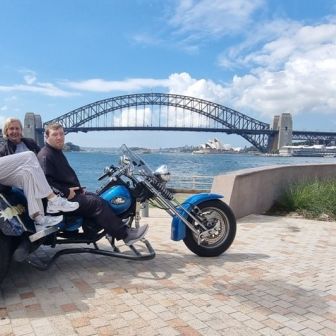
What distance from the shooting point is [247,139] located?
270 feet

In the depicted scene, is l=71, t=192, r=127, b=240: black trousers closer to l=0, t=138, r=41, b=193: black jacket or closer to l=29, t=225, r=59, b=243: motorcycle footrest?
l=29, t=225, r=59, b=243: motorcycle footrest

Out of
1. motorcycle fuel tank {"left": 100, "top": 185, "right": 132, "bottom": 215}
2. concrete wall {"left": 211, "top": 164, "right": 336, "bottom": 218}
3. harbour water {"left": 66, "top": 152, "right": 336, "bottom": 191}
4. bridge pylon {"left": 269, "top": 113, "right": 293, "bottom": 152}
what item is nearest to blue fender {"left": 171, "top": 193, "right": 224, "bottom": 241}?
motorcycle fuel tank {"left": 100, "top": 185, "right": 132, "bottom": 215}

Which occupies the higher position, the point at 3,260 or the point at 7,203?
the point at 7,203

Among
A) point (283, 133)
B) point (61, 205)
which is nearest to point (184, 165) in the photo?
point (283, 133)

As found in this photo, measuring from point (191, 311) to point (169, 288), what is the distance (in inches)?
19.8

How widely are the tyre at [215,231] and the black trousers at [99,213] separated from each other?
918 millimetres

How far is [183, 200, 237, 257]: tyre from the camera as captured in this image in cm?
459

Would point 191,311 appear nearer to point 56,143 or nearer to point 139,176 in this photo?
point 139,176

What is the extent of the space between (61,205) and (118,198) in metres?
0.59

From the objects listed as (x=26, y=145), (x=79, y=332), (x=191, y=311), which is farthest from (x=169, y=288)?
(x=26, y=145)

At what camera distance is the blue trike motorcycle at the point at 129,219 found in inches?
137

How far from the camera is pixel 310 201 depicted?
25.6 ft

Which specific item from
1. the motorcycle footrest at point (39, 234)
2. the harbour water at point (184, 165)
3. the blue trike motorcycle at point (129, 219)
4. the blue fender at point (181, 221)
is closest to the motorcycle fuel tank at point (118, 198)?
the blue trike motorcycle at point (129, 219)

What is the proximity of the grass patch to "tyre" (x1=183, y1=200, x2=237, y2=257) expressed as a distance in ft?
10.9
